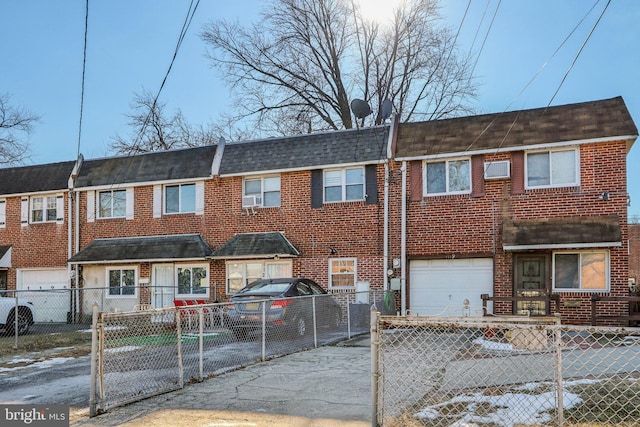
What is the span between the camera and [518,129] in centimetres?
1730

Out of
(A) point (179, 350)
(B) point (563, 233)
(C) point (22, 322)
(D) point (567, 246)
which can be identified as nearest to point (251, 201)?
(C) point (22, 322)

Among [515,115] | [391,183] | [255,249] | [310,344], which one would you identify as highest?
[515,115]

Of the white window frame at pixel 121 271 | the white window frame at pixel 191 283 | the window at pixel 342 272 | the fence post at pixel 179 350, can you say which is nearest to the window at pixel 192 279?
the white window frame at pixel 191 283

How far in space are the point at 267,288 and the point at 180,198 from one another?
8304 millimetres

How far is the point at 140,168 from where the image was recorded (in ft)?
74.0

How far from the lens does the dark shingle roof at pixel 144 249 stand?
20547mm

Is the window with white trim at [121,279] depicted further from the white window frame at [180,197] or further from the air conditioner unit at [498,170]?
the air conditioner unit at [498,170]

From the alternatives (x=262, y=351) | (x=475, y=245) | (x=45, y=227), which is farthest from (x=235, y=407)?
(x=45, y=227)

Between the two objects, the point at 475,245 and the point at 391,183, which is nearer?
the point at 475,245

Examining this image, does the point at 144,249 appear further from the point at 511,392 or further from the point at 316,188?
the point at 511,392

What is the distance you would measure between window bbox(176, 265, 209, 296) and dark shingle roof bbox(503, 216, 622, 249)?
10.2 meters

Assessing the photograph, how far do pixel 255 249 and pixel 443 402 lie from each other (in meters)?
13.3

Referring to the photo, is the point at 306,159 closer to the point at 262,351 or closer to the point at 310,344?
the point at 310,344

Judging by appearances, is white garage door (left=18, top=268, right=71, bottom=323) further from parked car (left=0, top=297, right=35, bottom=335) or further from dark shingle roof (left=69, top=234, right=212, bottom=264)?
dark shingle roof (left=69, top=234, right=212, bottom=264)
